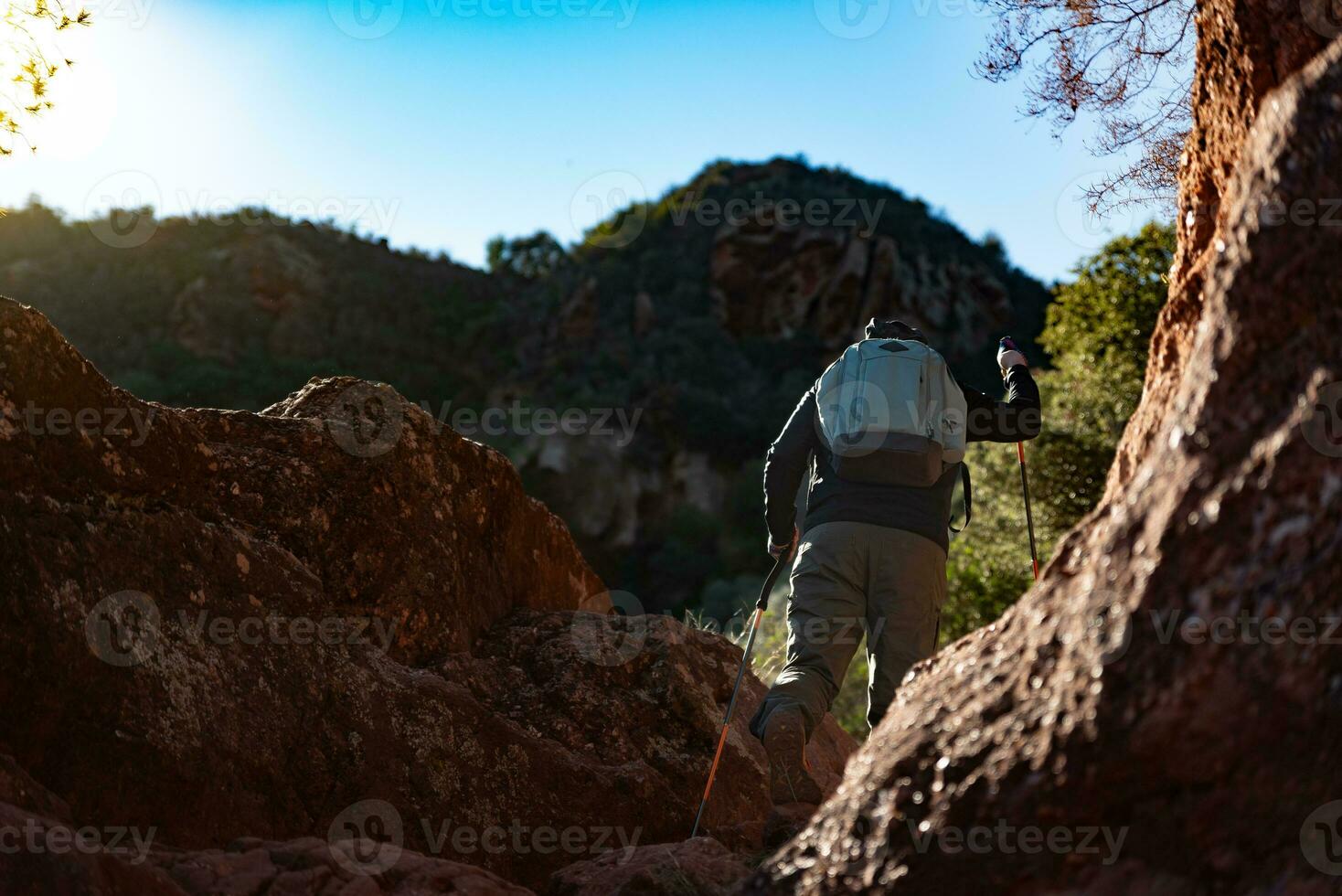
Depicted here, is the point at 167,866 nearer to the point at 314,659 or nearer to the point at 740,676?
the point at 314,659

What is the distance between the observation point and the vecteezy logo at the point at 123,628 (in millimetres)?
3367

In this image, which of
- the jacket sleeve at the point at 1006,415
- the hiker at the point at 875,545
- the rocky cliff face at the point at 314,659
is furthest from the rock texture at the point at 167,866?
the jacket sleeve at the point at 1006,415

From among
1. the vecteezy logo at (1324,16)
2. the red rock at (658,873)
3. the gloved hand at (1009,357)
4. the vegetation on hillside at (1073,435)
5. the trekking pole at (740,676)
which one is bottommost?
the red rock at (658,873)

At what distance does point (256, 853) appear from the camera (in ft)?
9.64

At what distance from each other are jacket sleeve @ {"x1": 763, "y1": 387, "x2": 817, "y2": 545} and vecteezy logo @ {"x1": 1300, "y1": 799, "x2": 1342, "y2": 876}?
2.99 m

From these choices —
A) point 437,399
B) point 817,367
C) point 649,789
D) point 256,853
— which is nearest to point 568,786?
point 649,789

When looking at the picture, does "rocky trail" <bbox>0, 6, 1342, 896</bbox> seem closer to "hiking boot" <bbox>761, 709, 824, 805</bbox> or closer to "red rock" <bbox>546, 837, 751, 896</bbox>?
"red rock" <bbox>546, 837, 751, 896</bbox>

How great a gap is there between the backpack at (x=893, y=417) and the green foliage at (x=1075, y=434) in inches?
461

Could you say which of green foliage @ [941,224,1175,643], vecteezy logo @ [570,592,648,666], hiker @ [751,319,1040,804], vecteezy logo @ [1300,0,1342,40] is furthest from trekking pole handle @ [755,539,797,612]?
green foliage @ [941,224,1175,643]

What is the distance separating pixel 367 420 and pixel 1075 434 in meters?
13.2

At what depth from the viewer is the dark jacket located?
4.66 m

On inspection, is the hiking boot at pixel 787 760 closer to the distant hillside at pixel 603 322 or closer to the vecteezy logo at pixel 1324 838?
the vecteezy logo at pixel 1324 838

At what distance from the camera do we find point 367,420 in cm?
515

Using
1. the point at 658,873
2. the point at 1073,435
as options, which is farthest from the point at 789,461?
the point at 1073,435
